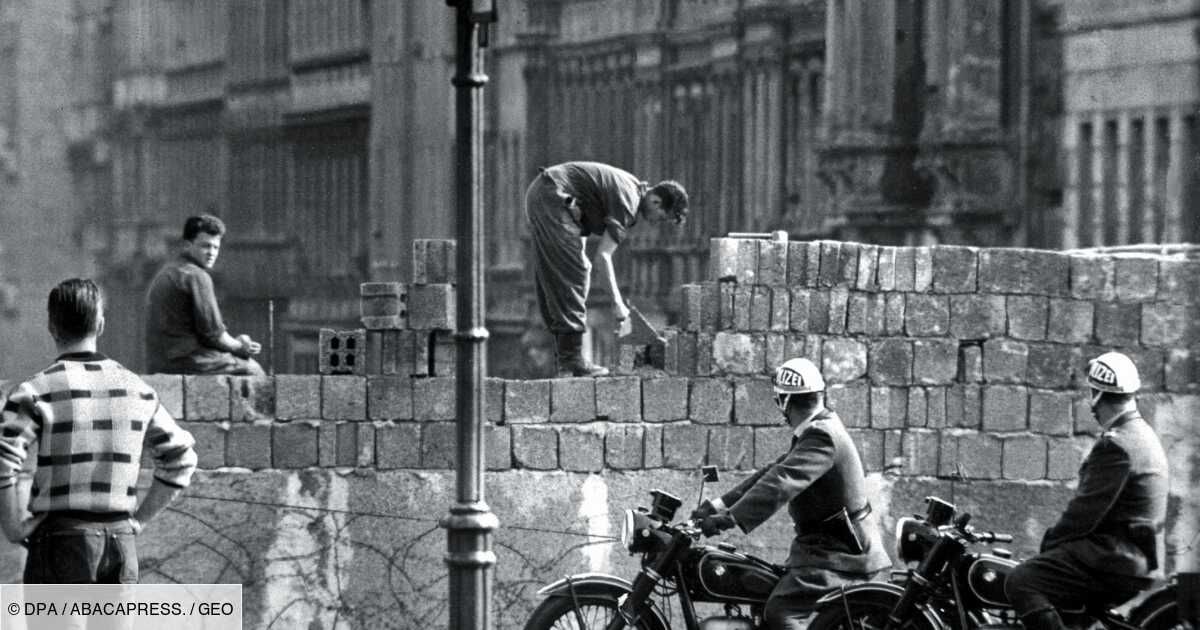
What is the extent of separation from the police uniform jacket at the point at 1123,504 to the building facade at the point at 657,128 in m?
6.61

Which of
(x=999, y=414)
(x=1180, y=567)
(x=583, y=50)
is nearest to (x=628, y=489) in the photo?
(x=999, y=414)

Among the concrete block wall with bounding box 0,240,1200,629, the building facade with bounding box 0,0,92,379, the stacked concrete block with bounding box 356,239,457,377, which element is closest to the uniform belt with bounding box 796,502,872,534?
the concrete block wall with bounding box 0,240,1200,629

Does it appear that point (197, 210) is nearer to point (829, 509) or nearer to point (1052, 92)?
point (1052, 92)

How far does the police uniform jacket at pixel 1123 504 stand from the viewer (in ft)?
30.1

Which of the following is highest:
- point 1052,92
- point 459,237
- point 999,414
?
point 1052,92

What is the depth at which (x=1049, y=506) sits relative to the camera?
12359 millimetres

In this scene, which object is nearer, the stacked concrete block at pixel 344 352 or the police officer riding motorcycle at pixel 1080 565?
the police officer riding motorcycle at pixel 1080 565

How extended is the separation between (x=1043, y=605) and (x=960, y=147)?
777cm

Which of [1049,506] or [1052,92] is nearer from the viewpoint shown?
[1049,506]

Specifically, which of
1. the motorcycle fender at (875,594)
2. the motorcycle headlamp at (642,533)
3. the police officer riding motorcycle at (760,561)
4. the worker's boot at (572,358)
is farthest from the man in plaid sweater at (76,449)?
the worker's boot at (572,358)

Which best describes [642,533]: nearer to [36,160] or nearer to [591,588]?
[591,588]

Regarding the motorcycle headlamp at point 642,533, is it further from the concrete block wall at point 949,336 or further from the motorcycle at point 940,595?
the concrete block wall at point 949,336

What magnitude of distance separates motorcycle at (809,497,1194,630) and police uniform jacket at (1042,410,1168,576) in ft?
0.90

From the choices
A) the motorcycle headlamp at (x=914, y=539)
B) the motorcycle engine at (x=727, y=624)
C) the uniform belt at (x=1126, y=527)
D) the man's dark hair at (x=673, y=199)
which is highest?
the man's dark hair at (x=673, y=199)
